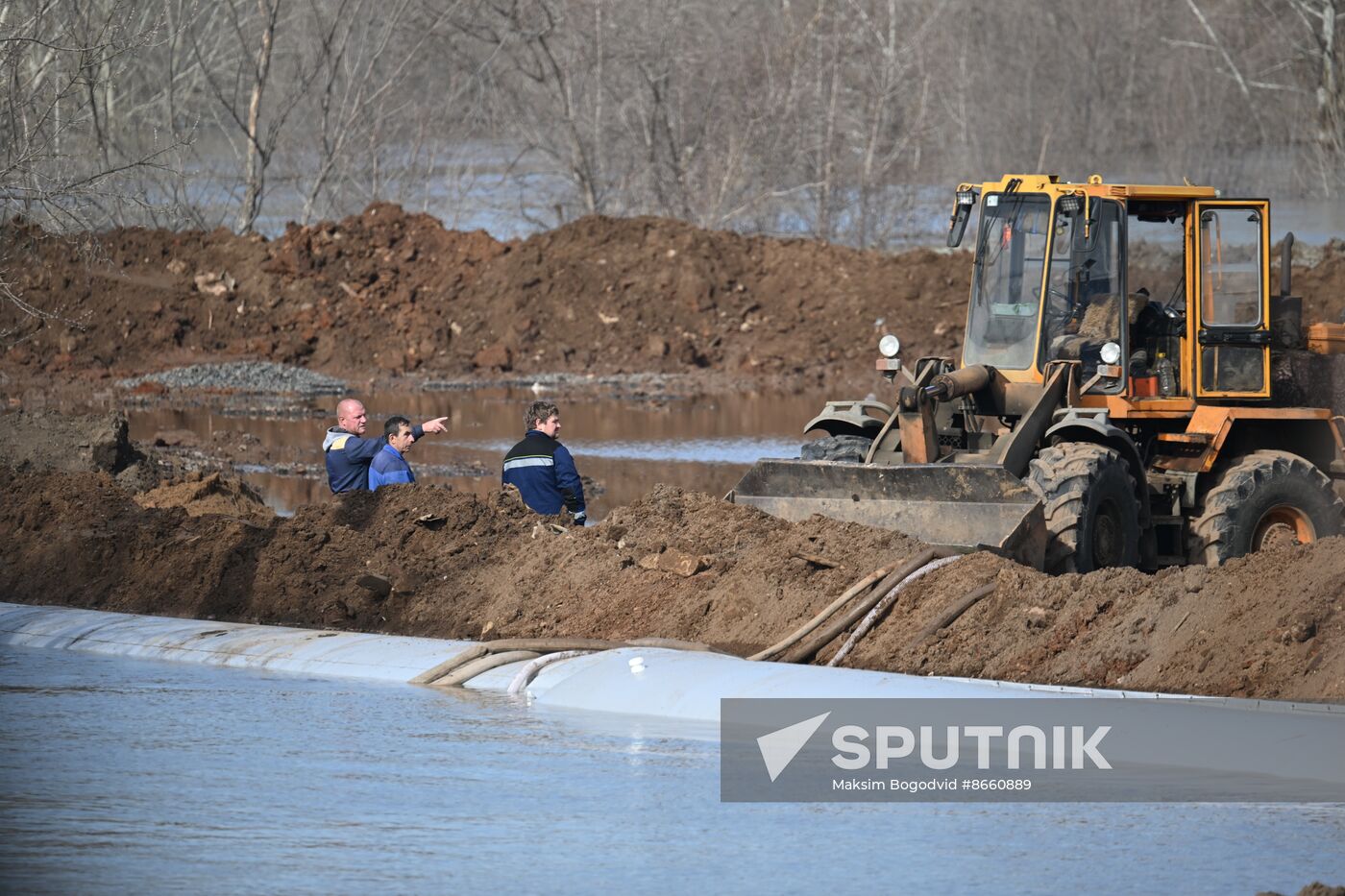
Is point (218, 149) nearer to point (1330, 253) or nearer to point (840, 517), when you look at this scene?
point (1330, 253)

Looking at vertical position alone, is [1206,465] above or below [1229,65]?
below

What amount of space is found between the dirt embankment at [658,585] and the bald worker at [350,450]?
13.7 inches

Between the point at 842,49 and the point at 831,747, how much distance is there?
33.2 meters

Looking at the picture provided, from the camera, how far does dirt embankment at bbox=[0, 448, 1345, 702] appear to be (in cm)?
865

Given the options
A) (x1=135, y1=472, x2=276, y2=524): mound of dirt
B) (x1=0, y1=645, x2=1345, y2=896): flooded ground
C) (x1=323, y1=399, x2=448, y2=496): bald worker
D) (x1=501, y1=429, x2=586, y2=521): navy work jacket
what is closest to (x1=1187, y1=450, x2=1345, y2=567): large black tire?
(x1=501, y1=429, x2=586, y2=521): navy work jacket

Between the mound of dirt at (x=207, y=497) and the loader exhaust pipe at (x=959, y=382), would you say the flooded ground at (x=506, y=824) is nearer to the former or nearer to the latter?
the loader exhaust pipe at (x=959, y=382)

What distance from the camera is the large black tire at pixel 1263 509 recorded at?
11.8 metres

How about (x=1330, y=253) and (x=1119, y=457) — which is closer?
(x=1119, y=457)

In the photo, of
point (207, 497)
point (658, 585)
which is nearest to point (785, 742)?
point (658, 585)

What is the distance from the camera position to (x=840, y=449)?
12.4m

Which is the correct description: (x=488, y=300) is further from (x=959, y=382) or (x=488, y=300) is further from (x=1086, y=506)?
(x=1086, y=506)

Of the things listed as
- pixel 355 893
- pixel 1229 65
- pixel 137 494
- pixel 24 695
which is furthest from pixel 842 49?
pixel 355 893

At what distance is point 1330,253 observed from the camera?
104 ft

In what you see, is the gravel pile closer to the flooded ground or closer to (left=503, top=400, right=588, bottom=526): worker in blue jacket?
(left=503, top=400, right=588, bottom=526): worker in blue jacket
